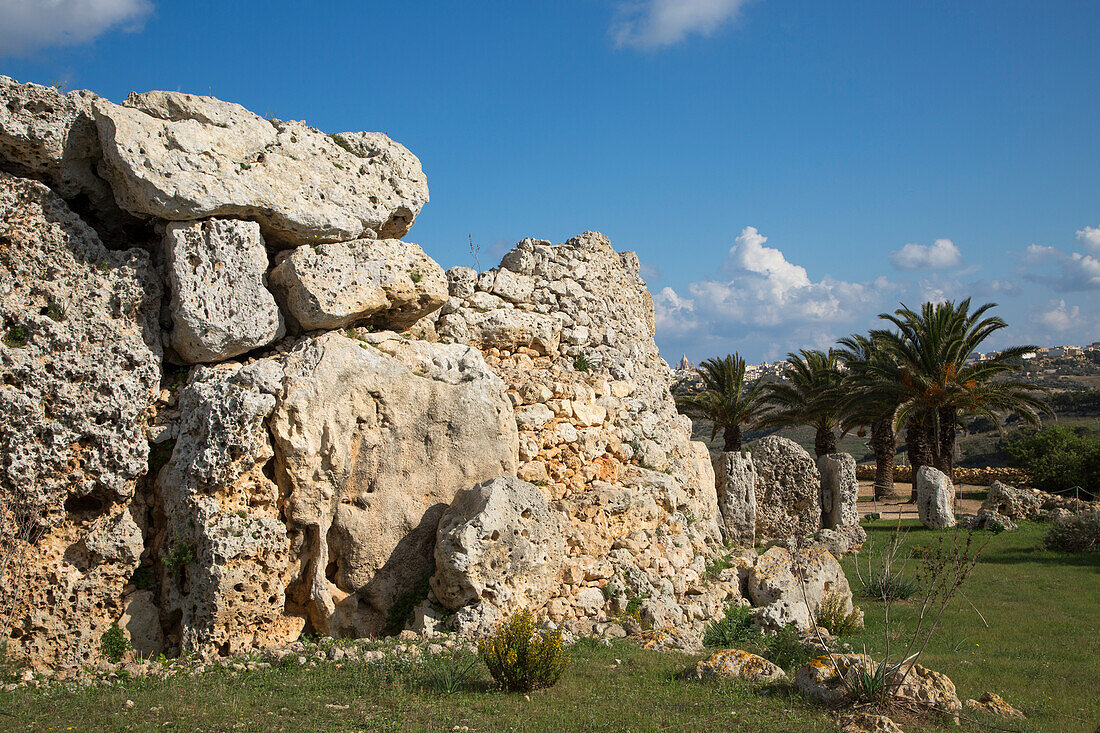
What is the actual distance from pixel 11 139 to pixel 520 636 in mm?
7451

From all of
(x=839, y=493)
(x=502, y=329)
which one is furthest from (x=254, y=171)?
(x=839, y=493)

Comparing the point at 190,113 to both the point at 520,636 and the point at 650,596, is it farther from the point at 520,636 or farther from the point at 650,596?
the point at 650,596

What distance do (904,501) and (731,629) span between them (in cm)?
1878

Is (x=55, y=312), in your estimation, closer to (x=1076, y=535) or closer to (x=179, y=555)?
(x=179, y=555)

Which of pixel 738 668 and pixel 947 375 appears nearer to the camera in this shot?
pixel 738 668

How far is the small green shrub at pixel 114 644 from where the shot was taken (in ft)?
26.9

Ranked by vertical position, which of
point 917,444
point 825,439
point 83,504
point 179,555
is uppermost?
point 825,439

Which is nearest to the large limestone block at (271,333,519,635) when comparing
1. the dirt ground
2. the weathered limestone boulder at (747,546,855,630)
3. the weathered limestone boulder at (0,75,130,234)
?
the weathered limestone boulder at (0,75,130,234)

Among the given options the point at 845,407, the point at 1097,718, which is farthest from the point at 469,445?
the point at 845,407

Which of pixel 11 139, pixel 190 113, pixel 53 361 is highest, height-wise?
pixel 190 113

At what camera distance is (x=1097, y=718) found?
23.1ft

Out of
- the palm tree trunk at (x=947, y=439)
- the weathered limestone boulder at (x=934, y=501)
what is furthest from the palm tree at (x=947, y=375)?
the weathered limestone boulder at (x=934, y=501)

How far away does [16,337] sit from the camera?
27.1 feet

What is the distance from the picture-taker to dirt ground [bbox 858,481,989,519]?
963 inches
